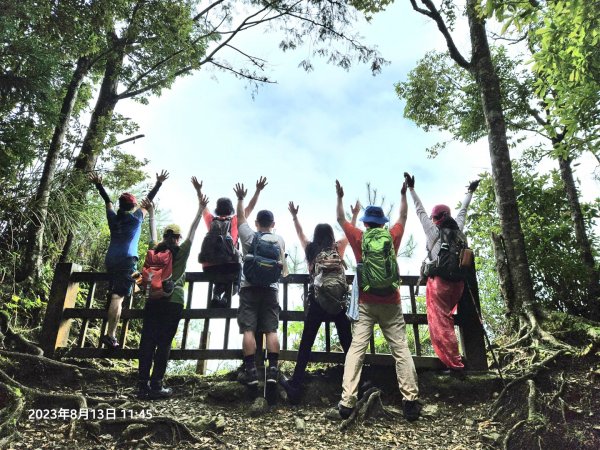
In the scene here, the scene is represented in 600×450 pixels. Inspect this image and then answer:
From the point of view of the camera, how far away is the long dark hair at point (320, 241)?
5281mm

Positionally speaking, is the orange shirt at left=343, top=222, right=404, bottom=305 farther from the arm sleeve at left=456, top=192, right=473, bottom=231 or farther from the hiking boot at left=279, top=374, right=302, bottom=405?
the hiking boot at left=279, top=374, right=302, bottom=405

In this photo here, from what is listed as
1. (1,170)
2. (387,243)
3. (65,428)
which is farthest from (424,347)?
(1,170)

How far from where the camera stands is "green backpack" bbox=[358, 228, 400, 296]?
480cm

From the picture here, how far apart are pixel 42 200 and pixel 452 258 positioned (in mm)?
7083

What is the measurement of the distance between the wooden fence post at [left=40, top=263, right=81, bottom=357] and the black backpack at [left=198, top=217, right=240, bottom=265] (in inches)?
86.2

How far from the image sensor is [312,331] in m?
5.11

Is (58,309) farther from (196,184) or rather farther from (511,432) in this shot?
(511,432)

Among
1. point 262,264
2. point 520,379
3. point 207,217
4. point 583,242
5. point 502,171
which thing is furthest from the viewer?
point 583,242

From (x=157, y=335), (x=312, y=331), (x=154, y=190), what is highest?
(x=154, y=190)

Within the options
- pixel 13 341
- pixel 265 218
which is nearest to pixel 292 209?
pixel 265 218

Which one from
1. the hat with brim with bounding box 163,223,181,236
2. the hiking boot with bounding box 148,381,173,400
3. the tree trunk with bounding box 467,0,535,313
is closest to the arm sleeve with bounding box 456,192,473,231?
the tree trunk with bounding box 467,0,535,313

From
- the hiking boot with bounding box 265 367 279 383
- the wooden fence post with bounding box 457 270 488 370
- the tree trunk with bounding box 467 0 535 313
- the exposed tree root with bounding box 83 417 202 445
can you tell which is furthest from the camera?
the tree trunk with bounding box 467 0 535 313

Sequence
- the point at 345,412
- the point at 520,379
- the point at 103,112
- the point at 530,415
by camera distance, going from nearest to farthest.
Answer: the point at 530,415 < the point at 345,412 < the point at 520,379 < the point at 103,112

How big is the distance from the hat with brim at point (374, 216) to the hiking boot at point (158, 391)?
3519 millimetres
